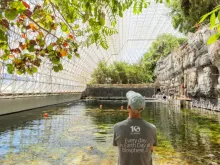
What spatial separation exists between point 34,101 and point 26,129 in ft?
37.6

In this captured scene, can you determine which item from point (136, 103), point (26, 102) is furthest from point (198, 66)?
point (136, 103)

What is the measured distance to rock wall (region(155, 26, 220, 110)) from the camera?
58.3ft

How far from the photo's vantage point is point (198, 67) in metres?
21.4

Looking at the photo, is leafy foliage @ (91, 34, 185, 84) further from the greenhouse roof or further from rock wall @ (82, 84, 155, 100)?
rock wall @ (82, 84, 155, 100)

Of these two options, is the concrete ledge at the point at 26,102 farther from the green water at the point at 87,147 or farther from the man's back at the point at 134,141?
the man's back at the point at 134,141

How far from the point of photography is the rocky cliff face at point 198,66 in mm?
17686

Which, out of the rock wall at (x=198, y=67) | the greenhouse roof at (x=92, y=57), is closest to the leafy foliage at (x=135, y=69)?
the greenhouse roof at (x=92, y=57)

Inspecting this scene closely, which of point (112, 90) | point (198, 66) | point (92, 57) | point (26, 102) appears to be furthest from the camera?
point (92, 57)

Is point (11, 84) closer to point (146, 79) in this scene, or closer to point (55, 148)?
point (55, 148)

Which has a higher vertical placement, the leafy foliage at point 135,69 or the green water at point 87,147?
the leafy foliage at point 135,69

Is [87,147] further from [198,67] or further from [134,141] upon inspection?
[198,67]

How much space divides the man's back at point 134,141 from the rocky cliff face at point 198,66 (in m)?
15.0

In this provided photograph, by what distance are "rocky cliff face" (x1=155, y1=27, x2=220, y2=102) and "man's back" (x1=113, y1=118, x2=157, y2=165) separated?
14967mm

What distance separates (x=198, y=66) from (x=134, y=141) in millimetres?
19901
